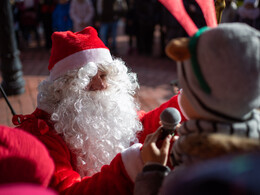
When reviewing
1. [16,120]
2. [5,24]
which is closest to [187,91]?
[16,120]

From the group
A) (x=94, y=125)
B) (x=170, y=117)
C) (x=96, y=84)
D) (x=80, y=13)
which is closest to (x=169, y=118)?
(x=170, y=117)

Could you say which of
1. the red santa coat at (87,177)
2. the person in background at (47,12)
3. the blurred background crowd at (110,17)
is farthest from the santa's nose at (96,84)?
the person in background at (47,12)

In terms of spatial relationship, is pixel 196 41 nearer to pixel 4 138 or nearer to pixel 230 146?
pixel 230 146

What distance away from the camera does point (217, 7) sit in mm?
1447

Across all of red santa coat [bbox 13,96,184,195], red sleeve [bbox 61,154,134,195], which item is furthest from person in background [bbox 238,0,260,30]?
red sleeve [bbox 61,154,134,195]

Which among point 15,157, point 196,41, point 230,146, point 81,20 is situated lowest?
point 81,20

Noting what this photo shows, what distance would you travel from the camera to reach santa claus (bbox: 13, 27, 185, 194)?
166cm

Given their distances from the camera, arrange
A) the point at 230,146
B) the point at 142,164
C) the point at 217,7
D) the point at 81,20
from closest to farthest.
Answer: the point at 230,146, the point at 142,164, the point at 217,7, the point at 81,20

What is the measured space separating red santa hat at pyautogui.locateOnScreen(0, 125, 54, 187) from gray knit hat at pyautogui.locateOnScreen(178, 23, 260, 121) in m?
0.63

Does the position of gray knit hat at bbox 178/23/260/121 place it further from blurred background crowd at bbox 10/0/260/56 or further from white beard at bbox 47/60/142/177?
blurred background crowd at bbox 10/0/260/56

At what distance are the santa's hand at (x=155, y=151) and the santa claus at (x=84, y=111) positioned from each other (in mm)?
523

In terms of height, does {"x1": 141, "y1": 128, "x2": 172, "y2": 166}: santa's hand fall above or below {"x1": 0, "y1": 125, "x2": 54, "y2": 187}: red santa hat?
below

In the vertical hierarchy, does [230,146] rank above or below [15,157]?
above

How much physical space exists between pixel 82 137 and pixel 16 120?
Result: 0.46 metres
